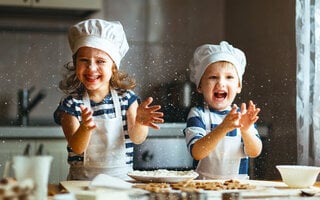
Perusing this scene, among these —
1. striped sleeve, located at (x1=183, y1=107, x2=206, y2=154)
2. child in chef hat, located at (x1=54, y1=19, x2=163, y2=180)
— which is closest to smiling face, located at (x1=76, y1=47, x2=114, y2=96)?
child in chef hat, located at (x1=54, y1=19, x2=163, y2=180)

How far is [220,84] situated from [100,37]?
9.0 inches

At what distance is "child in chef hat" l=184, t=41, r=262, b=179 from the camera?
3.20ft

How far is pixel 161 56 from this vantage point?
1.35 meters

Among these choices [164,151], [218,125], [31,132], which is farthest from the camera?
[164,151]

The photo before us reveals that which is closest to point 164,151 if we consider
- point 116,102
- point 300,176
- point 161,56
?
point 161,56

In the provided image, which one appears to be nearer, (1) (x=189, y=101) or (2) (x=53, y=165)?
(2) (x=53, y=165)

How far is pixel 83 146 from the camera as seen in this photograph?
35.0 inches

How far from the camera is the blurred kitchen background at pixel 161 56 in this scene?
122 centimetres

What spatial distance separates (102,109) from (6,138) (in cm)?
29

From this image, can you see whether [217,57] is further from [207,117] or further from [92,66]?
[92,66]

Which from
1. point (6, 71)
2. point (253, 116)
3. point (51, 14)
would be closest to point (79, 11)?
point (51, 14)

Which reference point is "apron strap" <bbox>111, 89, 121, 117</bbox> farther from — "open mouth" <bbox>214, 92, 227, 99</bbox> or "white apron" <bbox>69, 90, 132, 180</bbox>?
"open mouth" <bbox>214, 92, 227, 99</bbox>

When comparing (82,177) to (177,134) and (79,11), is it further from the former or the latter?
(79,11)

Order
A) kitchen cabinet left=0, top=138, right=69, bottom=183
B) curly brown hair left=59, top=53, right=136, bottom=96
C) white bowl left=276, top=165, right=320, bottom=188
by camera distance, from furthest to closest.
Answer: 1. kitchen cabinet left=0, top=138, right=69, bottom=183
2. curly brown hair left=59, top=53, right=136, bottom=96
3. white bowl left=276, top=165, right=320, bottom=188
